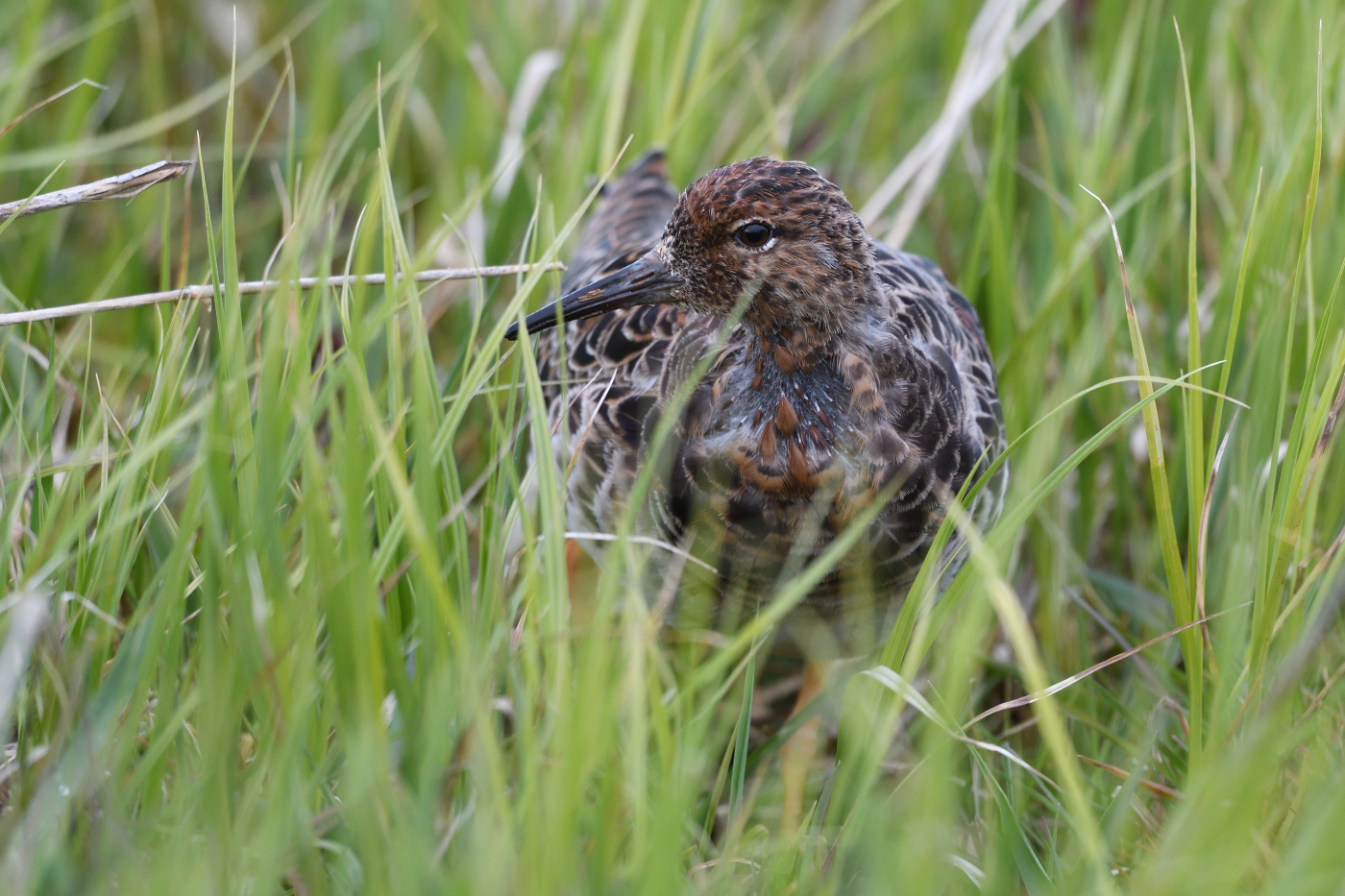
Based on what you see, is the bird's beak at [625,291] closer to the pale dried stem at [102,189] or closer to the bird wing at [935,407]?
the bird wing at [935,407]

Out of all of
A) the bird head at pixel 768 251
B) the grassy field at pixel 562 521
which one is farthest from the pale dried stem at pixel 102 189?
the bird head at pixel 768 251

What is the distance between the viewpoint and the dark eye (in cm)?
228

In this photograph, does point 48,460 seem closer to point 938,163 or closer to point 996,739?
point 996,739

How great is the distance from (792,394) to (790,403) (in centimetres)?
2

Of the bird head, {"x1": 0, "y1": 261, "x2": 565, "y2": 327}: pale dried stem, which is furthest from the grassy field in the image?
the bird head

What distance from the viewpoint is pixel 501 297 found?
3.64m

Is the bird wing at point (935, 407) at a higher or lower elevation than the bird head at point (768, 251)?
lower

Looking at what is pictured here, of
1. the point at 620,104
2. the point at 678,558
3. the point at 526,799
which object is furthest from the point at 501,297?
the point at 526,799

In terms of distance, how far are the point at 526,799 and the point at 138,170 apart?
4.71 feet

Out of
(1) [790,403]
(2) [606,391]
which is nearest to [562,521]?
(2) [606,391]

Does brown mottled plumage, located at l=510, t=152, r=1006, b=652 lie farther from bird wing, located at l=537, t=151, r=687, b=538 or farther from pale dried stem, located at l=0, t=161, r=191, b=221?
pale dried stem, located at l=0, t=161, r=191, b=221

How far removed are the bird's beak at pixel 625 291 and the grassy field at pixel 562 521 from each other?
17cm

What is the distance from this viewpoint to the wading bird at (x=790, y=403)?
230 cm

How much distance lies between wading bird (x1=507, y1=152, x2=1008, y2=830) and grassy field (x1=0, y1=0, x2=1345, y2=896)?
0.21 metres
